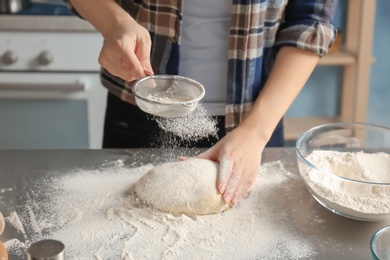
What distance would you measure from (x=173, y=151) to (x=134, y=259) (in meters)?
0.35

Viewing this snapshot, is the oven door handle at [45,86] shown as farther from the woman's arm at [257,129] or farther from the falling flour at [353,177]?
the falling flour at [353,177]

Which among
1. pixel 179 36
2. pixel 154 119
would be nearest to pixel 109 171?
pixel 154 119

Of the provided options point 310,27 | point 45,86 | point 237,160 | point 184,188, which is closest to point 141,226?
point 184,188

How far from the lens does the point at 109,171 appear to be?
3.71ft

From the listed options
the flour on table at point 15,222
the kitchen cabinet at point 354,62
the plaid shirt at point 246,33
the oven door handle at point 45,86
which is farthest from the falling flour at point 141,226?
the kitchen cabinet at point 354,62

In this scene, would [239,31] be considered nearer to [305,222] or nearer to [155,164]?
[155,164]

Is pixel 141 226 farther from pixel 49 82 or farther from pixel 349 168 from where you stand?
pixel 49 82

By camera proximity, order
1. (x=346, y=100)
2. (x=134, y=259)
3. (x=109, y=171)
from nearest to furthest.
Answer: (x=134, y=259), (x=109, y=171), (x=346, y=100)

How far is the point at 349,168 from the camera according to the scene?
1.08 meters

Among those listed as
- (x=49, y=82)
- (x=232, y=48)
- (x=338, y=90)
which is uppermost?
(x=232, y=48)

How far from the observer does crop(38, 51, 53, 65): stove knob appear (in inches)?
71.2

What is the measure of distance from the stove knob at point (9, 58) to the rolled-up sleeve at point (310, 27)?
869mm

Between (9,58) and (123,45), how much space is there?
0.89 m

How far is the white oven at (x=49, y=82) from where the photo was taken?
1810 mm
